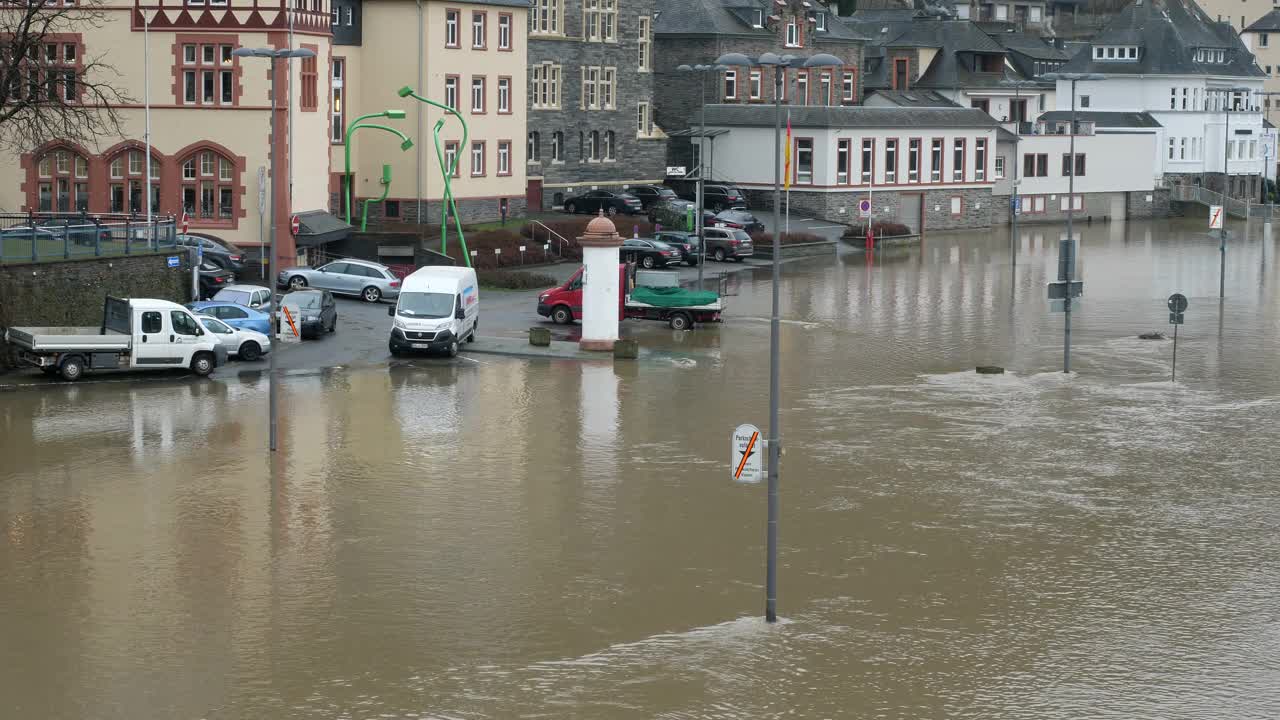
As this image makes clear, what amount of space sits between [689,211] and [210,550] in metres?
53.1

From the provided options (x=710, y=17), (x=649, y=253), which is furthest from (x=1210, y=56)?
(x=649, y=253)

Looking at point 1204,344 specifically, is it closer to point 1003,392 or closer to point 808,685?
point 1003,392

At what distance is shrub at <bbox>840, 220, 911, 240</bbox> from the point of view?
85938 millimetres

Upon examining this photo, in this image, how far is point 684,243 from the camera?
71.1 m

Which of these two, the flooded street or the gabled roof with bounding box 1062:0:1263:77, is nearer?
the flooded street

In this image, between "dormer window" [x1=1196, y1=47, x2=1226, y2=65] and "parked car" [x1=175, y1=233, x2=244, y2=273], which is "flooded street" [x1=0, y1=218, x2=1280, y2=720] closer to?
"parked car" [x1=175, y1=233, x2=244, y2=273]

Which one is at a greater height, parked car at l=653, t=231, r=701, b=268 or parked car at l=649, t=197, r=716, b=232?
parked car at l=649, t=197, r=716, b=232

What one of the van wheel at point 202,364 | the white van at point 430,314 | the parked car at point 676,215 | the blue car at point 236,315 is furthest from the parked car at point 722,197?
the van wheel at point 202,364

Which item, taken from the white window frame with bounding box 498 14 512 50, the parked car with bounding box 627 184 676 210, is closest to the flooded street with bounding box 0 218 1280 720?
the white window frame with bounding box 498 14 512 50

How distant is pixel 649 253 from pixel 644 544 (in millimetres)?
42159

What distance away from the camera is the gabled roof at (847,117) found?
90.7 m

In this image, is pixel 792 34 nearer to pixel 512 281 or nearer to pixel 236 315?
pixel 512 281

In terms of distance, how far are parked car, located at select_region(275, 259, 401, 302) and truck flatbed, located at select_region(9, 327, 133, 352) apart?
48.7 feet

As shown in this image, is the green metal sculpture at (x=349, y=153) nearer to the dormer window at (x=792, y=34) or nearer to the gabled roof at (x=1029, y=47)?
the dormer window at (x=792, y=34)
